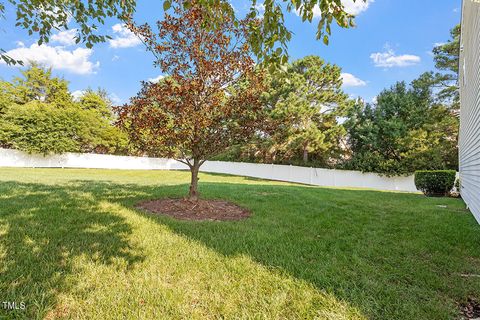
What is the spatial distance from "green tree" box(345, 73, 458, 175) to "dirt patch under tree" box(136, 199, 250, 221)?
13.5m

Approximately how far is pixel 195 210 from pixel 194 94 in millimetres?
2176

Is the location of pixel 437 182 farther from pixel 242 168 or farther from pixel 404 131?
pixel 242 168

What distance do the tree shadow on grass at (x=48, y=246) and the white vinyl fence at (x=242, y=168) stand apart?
49.9 ft

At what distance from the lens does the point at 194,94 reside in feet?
15.7

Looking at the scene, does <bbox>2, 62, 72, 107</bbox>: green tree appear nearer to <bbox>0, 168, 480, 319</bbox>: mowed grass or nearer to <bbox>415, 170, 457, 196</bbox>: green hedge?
<bbox>0, 168, 480, 319</bbox>: mowed grass

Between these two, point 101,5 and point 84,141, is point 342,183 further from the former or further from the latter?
point 84,141

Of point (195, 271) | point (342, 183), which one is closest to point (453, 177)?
point (342, 183)

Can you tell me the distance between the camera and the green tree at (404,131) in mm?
14984

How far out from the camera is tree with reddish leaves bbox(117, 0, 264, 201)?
4645 mm

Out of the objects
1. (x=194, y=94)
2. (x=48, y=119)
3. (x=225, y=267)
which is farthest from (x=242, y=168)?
(x=225, y=267)

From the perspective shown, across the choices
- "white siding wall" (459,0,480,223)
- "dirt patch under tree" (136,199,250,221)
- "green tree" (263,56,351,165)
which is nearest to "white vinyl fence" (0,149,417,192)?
"green tree" (263,56,351,165)

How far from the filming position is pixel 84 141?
24.1 metres

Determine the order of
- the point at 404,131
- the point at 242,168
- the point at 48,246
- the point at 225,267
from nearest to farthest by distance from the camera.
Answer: the point at 225,267, the point at 48,246, the point at 404,131, the point at 242,168

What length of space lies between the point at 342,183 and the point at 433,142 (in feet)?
18.3
